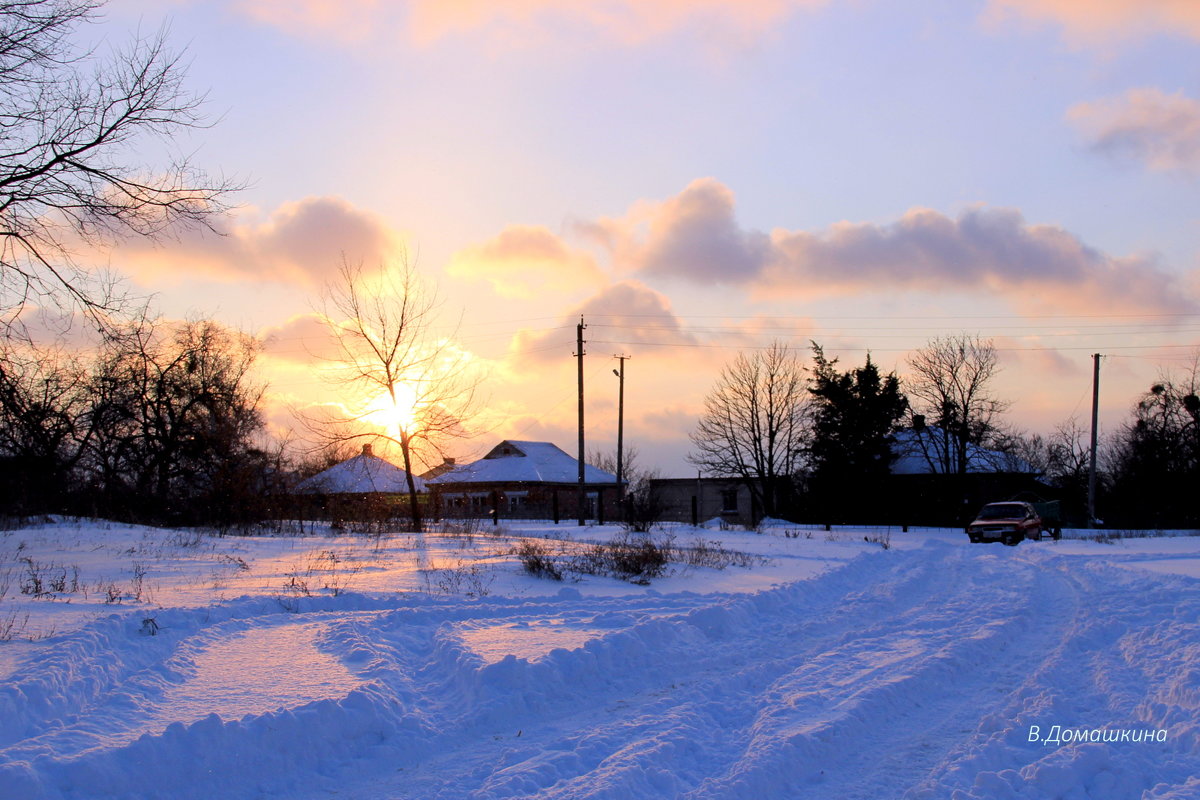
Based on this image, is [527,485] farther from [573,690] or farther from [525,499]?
[573,690]

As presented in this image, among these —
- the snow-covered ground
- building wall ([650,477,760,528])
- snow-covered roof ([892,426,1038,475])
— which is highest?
snow-covered roof ([892,426,1038,475])

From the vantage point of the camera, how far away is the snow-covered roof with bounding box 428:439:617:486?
202ft

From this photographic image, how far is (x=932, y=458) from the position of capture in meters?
60.7

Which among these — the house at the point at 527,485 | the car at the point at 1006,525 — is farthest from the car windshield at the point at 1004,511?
the house at the point at 527,485

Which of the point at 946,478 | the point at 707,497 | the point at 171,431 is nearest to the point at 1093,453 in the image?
the point at 946,478

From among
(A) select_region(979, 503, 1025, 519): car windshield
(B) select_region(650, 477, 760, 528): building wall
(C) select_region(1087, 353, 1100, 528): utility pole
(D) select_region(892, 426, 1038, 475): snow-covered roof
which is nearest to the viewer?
(A) select_region(979, 503, 1025, 519): car windshield

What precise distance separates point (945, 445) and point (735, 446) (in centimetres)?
1340

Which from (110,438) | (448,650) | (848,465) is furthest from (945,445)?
(448,650)

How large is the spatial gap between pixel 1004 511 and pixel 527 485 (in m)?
35.8

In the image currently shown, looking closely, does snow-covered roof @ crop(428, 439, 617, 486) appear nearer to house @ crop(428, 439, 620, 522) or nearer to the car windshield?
house @ crop(428, 439, 620, 522)

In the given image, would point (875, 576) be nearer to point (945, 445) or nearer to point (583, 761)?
point (583, 761)

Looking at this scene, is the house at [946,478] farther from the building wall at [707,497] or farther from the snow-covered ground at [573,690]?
the snow-covered ground at [573,690]

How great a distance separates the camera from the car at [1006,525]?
29828mm

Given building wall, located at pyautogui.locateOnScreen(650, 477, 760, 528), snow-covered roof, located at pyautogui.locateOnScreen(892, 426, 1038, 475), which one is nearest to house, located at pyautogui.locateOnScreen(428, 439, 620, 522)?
building wall, located at pyautogui.locateOnScreen(650, 477, 760, 528)
